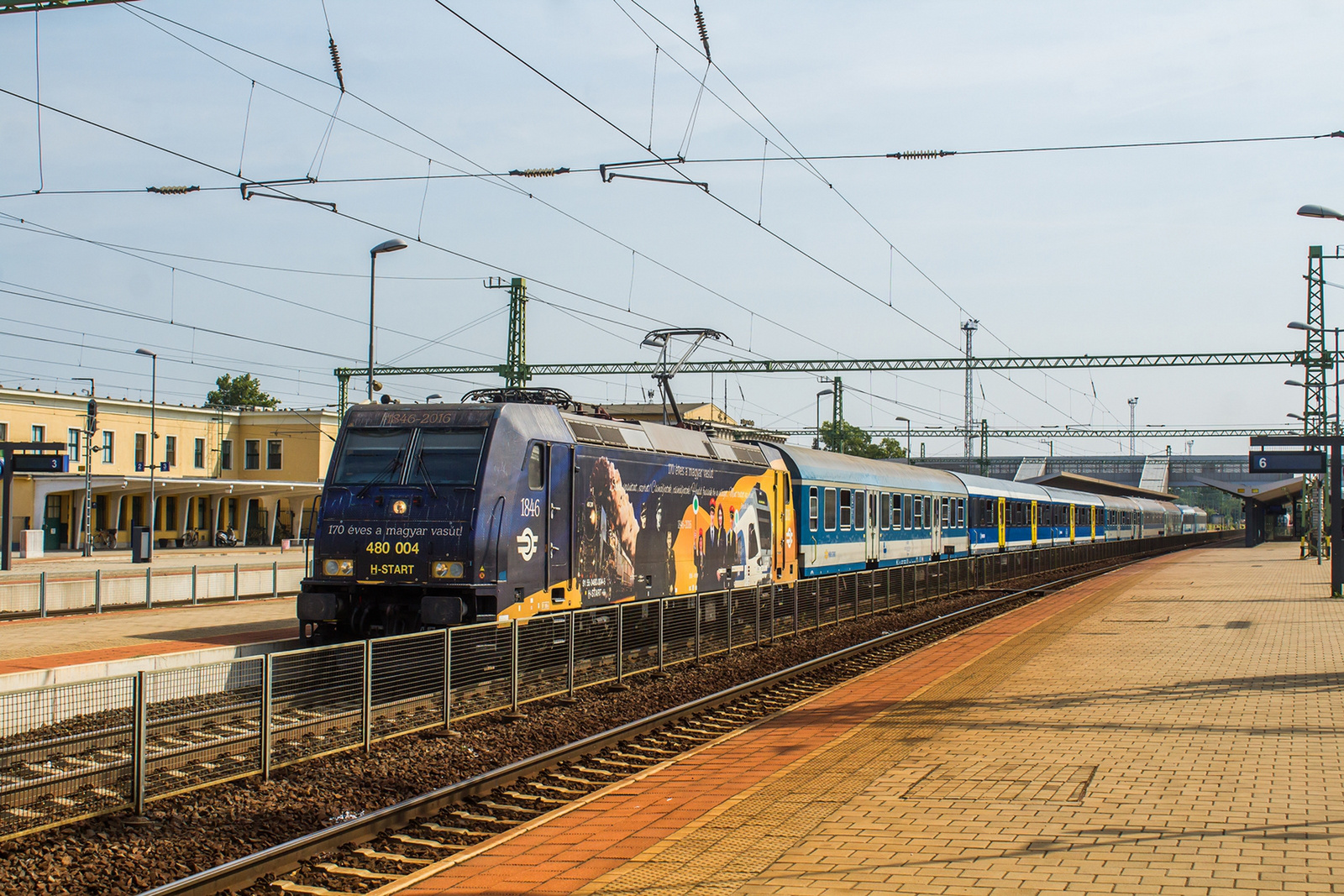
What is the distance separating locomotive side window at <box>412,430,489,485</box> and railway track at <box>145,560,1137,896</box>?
12.5 ft

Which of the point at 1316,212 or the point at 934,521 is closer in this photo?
the point at 1316,212

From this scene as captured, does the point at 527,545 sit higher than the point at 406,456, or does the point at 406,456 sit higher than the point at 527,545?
the point at 406,456

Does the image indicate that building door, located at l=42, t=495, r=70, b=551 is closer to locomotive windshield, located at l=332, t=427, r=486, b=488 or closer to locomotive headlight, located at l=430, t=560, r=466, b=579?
locomotive windshield, located at l=332, t=427, r=486, b=488

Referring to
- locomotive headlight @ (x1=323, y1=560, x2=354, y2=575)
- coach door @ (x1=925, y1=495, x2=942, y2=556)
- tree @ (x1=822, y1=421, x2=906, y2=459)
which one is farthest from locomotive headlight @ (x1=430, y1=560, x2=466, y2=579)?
tree @ (x1=822, y1=421, x2=906, y2=459)

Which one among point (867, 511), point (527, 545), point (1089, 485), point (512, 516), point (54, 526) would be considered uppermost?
point (1089, 485)

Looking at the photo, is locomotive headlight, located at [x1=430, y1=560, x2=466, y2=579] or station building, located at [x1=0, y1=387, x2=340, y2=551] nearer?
locomotive headlight, located at [x1=430, y1=560, x2=466, y2=579]

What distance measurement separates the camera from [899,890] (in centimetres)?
649

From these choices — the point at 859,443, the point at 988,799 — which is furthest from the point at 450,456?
the point at 859,443

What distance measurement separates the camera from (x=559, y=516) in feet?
50.0

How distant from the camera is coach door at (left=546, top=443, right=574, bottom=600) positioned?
15.0 m

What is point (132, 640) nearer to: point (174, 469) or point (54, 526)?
point (54, 526)

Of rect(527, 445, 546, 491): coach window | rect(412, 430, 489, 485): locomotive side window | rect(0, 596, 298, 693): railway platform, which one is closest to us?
rect(0, 596, 298, 693): railway platform

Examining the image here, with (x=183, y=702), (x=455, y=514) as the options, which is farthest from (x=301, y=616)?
(x=183, y=702)

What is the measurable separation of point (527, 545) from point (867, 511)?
16.2 m
